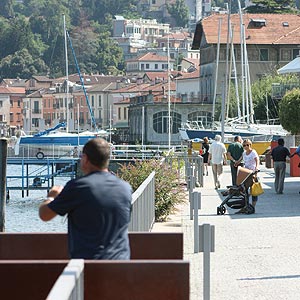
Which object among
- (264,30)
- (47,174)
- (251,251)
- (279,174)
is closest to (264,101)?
(47,174)

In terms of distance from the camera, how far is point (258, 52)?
335 ft

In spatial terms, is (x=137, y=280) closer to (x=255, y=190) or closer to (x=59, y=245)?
(x=59, y=245)

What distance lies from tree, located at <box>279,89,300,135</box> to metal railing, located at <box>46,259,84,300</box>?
1093 inches

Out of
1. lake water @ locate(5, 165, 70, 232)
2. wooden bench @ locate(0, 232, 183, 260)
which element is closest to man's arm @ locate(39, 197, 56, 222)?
wooden bench @ locate(0, 232, 183, 260)

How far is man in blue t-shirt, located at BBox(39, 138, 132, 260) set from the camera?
8773 mm

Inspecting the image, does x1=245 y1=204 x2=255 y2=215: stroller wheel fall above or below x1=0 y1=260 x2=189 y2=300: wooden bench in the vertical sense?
below

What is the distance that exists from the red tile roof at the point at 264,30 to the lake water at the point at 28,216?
3434 cm

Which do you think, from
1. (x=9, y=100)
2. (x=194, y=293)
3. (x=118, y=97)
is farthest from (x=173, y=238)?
(x=9, y=100)

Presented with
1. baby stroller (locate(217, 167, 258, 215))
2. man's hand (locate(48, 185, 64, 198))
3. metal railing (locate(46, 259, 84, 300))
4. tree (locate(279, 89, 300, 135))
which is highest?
tree (locate(279, 89, 300, 135))

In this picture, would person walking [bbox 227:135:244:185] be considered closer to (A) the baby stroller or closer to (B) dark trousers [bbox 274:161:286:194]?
(B) dark trousers [bbox 274:161:286:194]

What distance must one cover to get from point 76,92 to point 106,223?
154 m

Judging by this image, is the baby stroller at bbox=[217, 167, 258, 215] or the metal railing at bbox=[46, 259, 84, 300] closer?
the metal railing at bbox=[46, 259, 84, 300]

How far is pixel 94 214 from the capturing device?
8.77 m

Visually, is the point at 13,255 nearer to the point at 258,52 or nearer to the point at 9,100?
the point at 258,52
